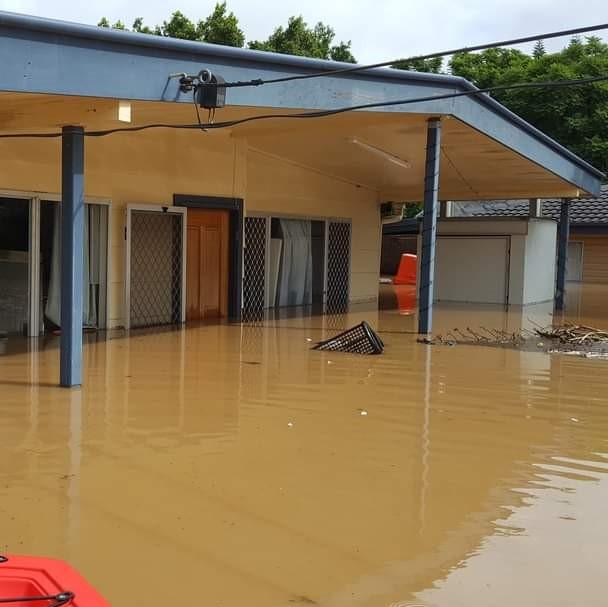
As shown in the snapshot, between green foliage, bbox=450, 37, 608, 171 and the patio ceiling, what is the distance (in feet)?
44.8

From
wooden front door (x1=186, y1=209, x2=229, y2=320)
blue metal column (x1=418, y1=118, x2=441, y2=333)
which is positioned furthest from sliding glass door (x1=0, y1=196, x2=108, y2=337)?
blue metal column (x1=418, y1=118, x2=441, y2=333)

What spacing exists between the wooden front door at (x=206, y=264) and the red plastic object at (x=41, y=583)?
10.2 meters

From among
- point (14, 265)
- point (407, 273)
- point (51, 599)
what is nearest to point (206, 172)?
point (14, 265)

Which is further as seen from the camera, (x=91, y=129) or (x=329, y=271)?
(x=329, y=271)

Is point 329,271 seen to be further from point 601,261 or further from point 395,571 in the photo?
point 601,261

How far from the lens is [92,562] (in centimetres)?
353

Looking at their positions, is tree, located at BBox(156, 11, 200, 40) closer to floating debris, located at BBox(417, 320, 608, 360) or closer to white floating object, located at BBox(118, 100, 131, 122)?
floating debris, located at BBox(417, 320, 608, 360)

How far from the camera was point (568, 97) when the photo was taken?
101ft

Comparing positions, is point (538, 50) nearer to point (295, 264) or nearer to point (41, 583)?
point (295, 264)

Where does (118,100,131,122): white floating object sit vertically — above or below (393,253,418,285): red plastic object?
above

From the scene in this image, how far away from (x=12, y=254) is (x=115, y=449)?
5.43 m

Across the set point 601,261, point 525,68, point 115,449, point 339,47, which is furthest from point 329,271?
point 339,47

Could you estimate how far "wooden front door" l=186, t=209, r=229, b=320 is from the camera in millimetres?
12555

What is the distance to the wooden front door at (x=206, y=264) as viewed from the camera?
41.2ft
